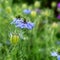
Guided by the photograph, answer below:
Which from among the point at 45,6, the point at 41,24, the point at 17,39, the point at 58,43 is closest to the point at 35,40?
the point at 58,43

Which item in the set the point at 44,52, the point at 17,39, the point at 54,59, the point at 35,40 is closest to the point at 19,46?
the point at 17,39

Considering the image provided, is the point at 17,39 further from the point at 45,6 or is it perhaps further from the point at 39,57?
the point at 45,6

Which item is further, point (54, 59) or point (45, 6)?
point (45, 6)

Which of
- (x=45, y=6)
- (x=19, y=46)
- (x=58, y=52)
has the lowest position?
(x=45, y=6)

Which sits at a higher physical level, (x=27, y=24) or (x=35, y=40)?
(x=27, y=24)

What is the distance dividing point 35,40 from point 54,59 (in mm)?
489

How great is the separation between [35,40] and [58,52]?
493 millimetres

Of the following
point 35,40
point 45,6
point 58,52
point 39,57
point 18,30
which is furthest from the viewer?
point 45,6

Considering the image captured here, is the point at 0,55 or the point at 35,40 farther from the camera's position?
the point at 35,40

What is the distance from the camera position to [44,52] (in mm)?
2400

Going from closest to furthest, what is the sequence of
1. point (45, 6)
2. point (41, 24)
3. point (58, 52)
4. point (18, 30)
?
point (18, 30) < point (58, 52) < point (41, 24) < point (45, 6)

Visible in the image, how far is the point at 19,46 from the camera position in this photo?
1910 millimetres

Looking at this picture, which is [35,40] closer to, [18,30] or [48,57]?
[48,57]

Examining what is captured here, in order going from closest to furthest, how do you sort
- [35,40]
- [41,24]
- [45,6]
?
[35,40] < [41,24] < [45,6]
